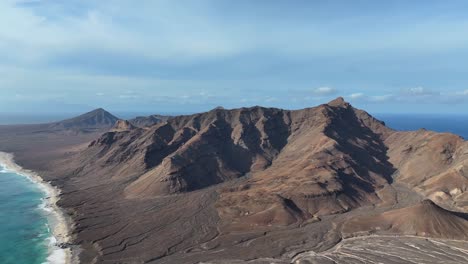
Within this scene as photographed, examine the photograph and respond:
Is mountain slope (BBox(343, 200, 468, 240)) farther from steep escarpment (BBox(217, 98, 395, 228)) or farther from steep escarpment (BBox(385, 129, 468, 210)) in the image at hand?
steep escarpment (BBox(385, 129, 468, 210))

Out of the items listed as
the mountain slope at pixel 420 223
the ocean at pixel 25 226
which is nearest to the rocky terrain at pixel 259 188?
the mountain slope at pixel 420 223

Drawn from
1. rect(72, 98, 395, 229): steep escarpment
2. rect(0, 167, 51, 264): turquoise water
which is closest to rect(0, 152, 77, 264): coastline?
rect(0, 167, 51, 264): turquoise water

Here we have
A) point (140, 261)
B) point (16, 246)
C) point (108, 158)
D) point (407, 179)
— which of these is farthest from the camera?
point (108, 158)

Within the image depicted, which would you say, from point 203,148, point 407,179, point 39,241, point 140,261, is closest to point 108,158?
point 203,148

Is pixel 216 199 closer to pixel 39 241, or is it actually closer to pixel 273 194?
pixel 273 194

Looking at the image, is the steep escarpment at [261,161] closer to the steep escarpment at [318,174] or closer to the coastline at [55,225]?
the steep escarpment at [318,174]

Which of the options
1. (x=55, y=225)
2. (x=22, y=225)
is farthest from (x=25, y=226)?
(x=55, y=225)
